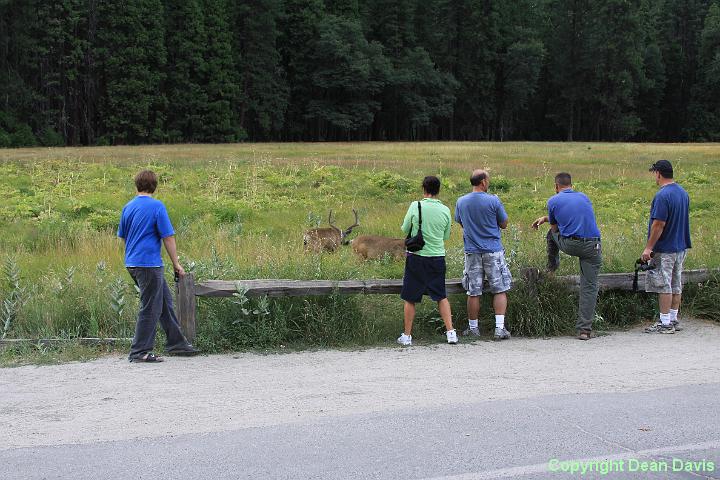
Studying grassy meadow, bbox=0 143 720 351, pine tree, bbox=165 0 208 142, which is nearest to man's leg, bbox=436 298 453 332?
grassy meadow, bbox=0 143 720 351

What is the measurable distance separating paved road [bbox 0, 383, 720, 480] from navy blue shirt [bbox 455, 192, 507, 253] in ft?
10.1

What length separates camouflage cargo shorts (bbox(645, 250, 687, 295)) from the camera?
9.78m

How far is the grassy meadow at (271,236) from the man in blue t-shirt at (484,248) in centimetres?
46

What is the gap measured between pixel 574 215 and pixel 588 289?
3.01 ft

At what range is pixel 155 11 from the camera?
70062mm

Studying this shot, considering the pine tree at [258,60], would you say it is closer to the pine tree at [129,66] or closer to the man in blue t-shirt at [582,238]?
the pine tree at [129,66]

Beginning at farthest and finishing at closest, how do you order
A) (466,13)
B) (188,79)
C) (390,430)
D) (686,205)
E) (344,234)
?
(466,13) < (188,79) < (344,234) < (686,205) < (390,430)

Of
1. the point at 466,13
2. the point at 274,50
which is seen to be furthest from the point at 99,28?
the point at 466,13

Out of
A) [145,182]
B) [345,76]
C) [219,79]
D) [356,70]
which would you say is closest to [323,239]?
[145,182]

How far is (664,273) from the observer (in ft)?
32.1

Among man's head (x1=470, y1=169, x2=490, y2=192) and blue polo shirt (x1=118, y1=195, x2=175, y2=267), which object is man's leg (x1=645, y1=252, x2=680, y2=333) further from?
blue polo shirt (x1=118, y1=195, x2=175, y2=267)

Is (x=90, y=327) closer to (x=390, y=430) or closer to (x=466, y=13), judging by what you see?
(x=390, y=430)

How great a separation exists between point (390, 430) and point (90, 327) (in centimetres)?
460

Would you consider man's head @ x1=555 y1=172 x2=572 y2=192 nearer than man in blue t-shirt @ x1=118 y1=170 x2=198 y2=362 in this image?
No
